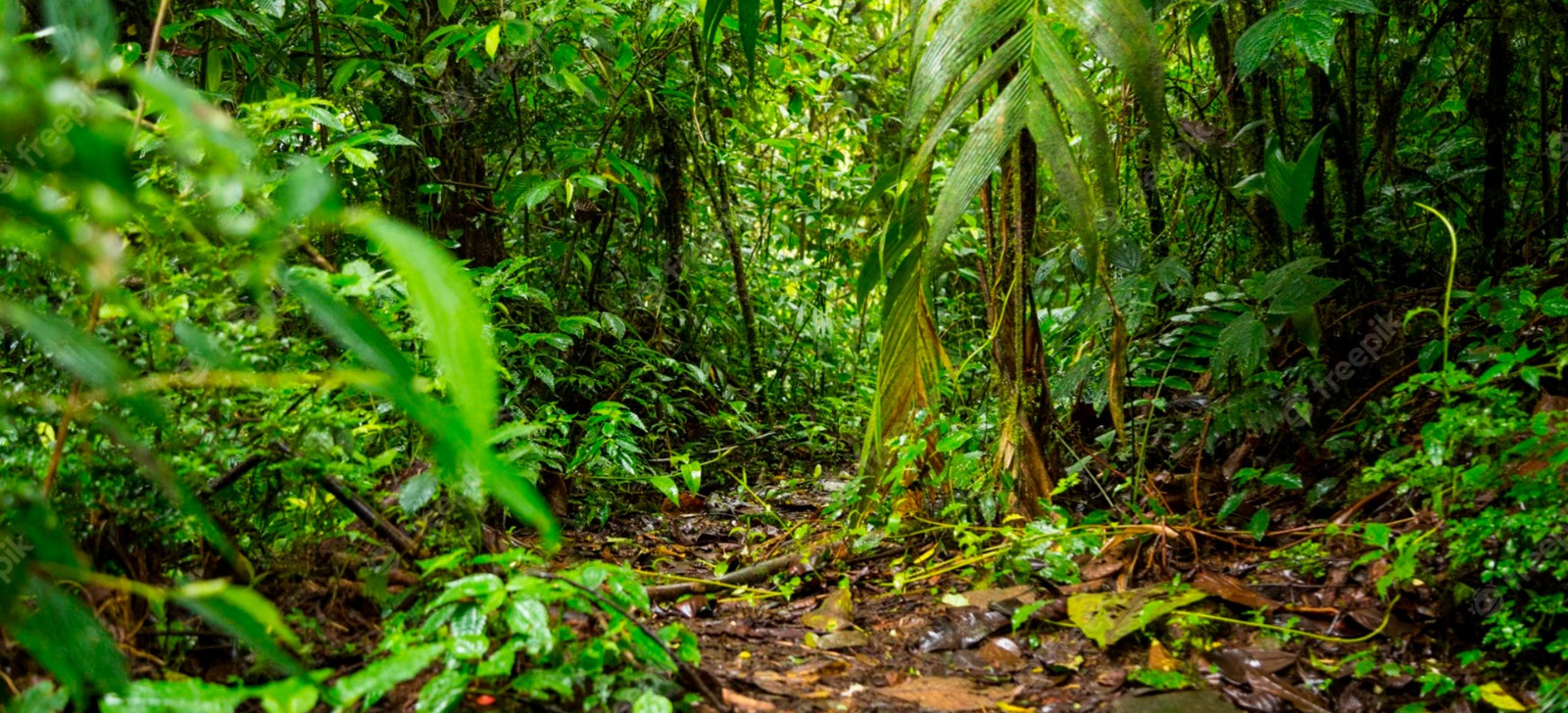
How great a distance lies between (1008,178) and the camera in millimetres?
2338

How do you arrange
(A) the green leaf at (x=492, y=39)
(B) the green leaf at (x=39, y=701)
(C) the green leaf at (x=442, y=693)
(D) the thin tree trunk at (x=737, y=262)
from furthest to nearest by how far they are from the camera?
(D) the thin tree trunk at (x=737, y=262), (A) the green leaf at (x=492, y=39), (C) the green leaf at (x=442, y=693), (B) the green leaf at (x=39, y=701)

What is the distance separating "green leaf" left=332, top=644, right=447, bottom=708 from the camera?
1054 mm

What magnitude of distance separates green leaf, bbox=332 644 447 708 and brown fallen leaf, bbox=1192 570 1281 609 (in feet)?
4.60

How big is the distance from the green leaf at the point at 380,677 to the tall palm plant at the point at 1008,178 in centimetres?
102

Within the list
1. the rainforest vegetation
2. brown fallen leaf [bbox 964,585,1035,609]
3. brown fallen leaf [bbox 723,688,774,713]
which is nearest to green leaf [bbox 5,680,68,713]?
the rainforest vegetation

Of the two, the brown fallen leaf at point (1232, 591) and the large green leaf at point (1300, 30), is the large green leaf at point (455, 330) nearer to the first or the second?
the brown fallen leaf at point (1232, 591)

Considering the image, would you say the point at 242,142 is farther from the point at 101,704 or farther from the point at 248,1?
the point at 248,1

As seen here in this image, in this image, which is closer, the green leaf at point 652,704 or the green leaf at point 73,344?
the green leaf at point 73,344

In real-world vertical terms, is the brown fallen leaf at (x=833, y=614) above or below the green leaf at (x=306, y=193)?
below

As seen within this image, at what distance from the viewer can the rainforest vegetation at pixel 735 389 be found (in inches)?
41.6

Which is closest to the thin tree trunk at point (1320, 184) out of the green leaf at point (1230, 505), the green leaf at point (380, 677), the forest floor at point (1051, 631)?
the green leaf at point (1230, 505)

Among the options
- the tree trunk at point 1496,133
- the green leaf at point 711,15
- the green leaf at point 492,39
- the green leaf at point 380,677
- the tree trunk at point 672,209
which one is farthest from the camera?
the tree trunk at point 672,209

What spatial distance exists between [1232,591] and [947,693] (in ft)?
2.07

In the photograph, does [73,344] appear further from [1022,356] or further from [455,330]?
[1022,356]
